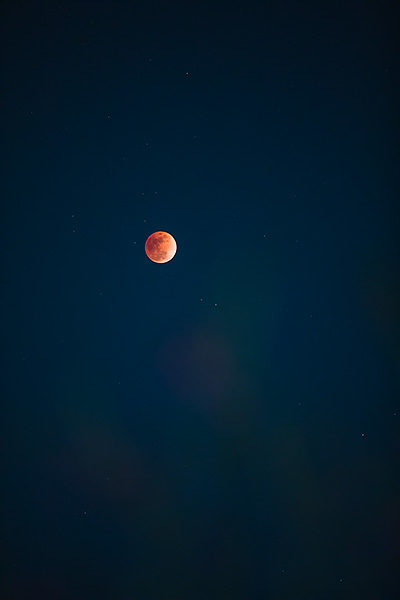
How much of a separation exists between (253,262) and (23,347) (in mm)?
792

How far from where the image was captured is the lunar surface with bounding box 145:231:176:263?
1.40 m

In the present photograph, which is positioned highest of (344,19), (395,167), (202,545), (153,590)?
(344,19)

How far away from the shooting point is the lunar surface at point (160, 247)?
140 centimetres

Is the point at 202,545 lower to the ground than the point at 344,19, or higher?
lower

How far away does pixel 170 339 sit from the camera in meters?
1.42

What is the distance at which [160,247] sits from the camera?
55.2 inches

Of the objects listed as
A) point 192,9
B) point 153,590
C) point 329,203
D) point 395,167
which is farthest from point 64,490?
point 192,9

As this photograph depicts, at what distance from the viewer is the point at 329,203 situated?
1409 millimetres

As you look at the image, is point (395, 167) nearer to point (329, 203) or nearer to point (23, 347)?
point (329, 203)

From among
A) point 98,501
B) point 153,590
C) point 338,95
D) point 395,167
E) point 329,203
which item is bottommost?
point 153,590

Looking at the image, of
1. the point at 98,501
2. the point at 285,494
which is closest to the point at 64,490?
the point at 98,501

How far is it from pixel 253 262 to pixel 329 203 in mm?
308

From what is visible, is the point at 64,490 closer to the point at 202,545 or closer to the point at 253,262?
the point at 202,545

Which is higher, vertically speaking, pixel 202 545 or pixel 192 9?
pixel 192 9
